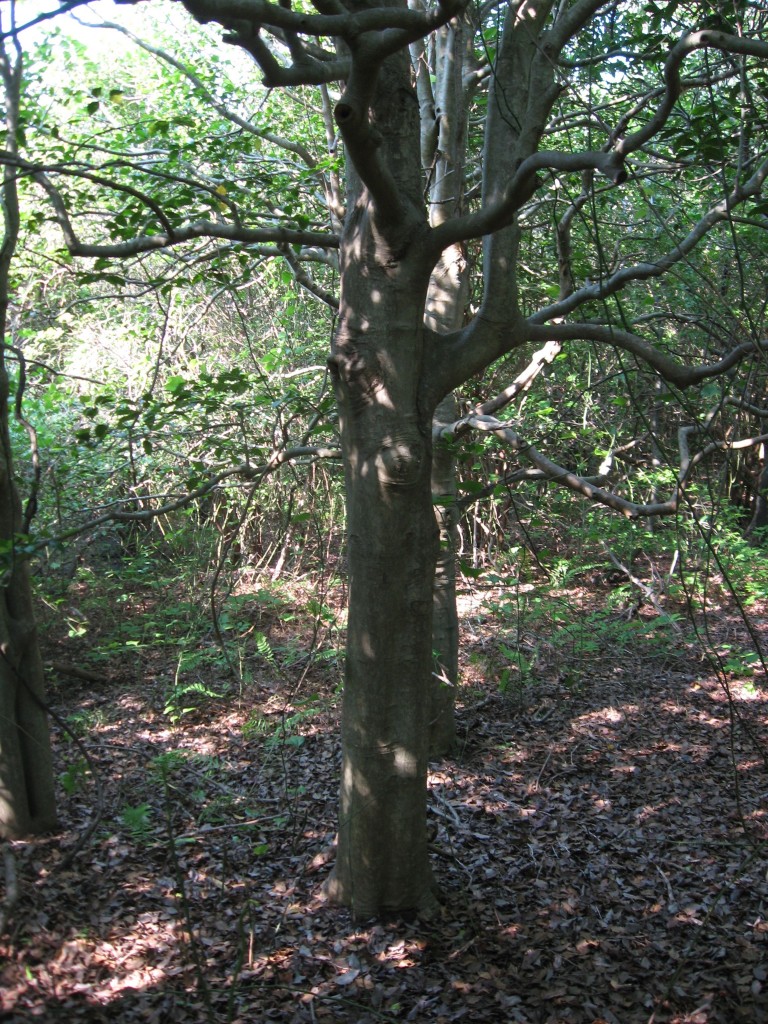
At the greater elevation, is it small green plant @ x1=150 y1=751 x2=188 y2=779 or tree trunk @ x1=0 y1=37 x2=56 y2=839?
tree trunk @ x1=0 y1=37 x2=56 y2=839

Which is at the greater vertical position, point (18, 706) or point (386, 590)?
point (386, 590)

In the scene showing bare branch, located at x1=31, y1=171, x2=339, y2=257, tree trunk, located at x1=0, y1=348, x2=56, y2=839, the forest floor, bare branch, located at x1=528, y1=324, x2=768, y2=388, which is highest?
bare branch, located at x1=31, y1=171, x2=339, y2=257

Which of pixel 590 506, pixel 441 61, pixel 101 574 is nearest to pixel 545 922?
pixel 441 61

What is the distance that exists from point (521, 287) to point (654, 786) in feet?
20.2

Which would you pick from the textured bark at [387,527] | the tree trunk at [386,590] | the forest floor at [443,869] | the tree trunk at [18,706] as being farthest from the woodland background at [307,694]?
the textured bark at [387,527]

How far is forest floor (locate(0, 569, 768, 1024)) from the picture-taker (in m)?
3.54

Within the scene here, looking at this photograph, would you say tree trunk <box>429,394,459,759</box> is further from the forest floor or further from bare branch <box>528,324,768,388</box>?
bare branch <box>528,324,768,388</box>

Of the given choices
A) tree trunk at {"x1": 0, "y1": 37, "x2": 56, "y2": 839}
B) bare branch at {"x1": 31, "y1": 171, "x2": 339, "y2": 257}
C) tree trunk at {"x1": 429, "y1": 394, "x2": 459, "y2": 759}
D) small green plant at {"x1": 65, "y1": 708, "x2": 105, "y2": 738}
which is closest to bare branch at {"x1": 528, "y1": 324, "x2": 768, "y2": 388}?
bare branch at {"x1": 31, "y1": 171, "x2": 339, "y2": 257}

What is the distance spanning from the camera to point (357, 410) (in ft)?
12.4

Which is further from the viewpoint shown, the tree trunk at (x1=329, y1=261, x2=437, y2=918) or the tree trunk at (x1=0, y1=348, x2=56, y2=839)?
the tree trunk at (x1=0, y1=348, x2=56, y2=839)

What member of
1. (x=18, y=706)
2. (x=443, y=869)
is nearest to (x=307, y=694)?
(x=443, y=869)

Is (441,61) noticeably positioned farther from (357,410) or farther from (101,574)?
(101,574)

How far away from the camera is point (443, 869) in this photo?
15.4 feet

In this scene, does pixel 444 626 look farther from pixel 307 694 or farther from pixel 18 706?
pixel 18 706
